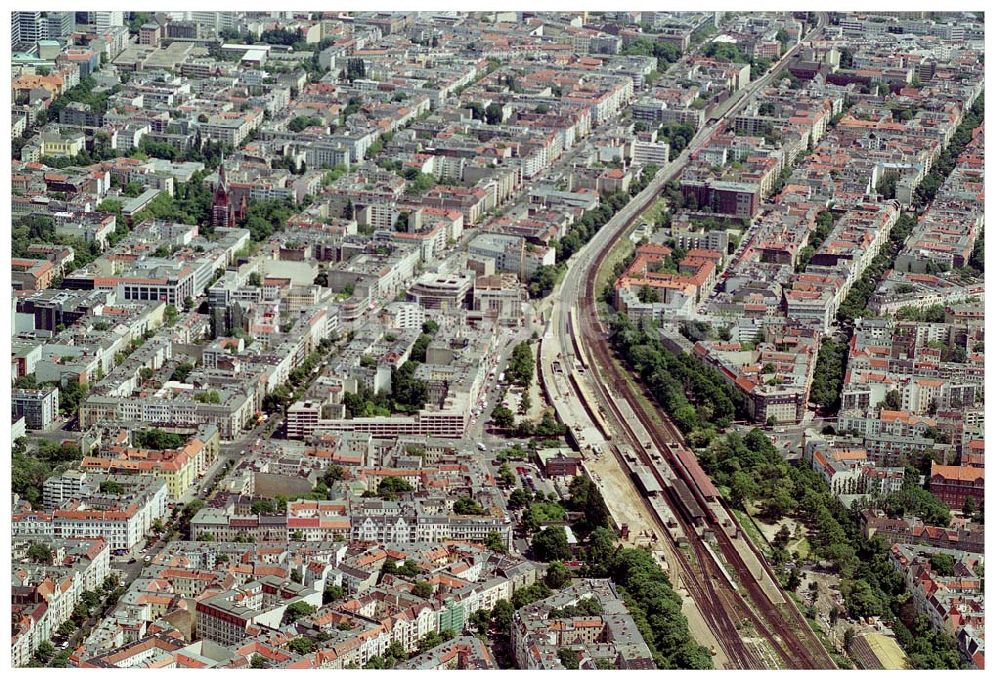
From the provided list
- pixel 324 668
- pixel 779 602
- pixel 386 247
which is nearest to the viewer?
pixel 324 668

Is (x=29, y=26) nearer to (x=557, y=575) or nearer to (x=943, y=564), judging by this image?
(x=557, y=575)

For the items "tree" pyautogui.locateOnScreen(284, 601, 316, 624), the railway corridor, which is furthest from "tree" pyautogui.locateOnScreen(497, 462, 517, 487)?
"tree" pyautogui.locateOnScreen(284, 601, 316, 624)

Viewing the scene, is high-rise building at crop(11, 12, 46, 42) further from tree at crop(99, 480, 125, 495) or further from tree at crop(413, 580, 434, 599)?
tree at crop(413, 580, 434, 599)

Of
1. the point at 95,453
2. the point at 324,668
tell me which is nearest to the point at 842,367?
the point at 95,453

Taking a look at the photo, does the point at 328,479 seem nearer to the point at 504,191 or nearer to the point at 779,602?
the point at 779,602

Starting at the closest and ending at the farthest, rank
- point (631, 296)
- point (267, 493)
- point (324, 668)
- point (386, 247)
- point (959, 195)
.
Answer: point (324, 668)
point (267, 493)
point (631, 296)
point (386, 247)
point (959, 195)

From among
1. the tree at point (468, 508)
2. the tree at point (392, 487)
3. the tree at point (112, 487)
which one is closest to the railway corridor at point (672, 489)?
the tree at point (468, 508)
